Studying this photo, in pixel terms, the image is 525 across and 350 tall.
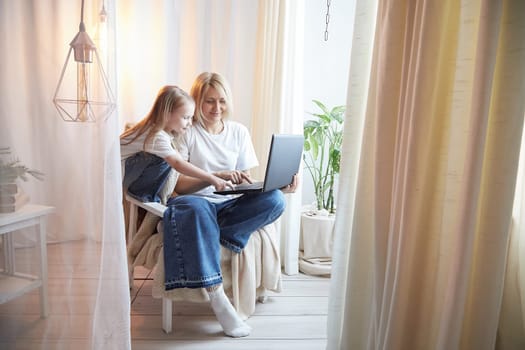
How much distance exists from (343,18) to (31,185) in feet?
8.18

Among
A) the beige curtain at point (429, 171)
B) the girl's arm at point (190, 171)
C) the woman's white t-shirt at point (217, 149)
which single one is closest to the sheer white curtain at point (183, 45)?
the woman's white t-shirt at point (217, 149)

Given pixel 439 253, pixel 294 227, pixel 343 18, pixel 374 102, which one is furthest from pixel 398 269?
pixel 343 18

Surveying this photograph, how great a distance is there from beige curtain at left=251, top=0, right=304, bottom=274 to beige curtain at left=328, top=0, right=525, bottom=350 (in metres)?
1.16

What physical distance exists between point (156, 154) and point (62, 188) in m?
0.75

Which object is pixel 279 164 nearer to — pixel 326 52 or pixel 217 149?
pixel 217 149

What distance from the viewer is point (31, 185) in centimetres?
93

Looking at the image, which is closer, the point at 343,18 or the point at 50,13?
the point at 50,13

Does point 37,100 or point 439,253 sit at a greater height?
point 37,100

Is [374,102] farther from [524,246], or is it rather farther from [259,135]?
[259,135]

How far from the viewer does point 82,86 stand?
3.13 ft

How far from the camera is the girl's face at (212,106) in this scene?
1.93 m

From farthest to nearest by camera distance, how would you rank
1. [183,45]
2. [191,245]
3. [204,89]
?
[183,45] → [204,89] → [191,245]

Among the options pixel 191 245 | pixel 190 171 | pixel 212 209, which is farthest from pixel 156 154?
Result: pixel 191 245

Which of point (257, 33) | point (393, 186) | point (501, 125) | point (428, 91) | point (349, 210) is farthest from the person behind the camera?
point (257, 33)
